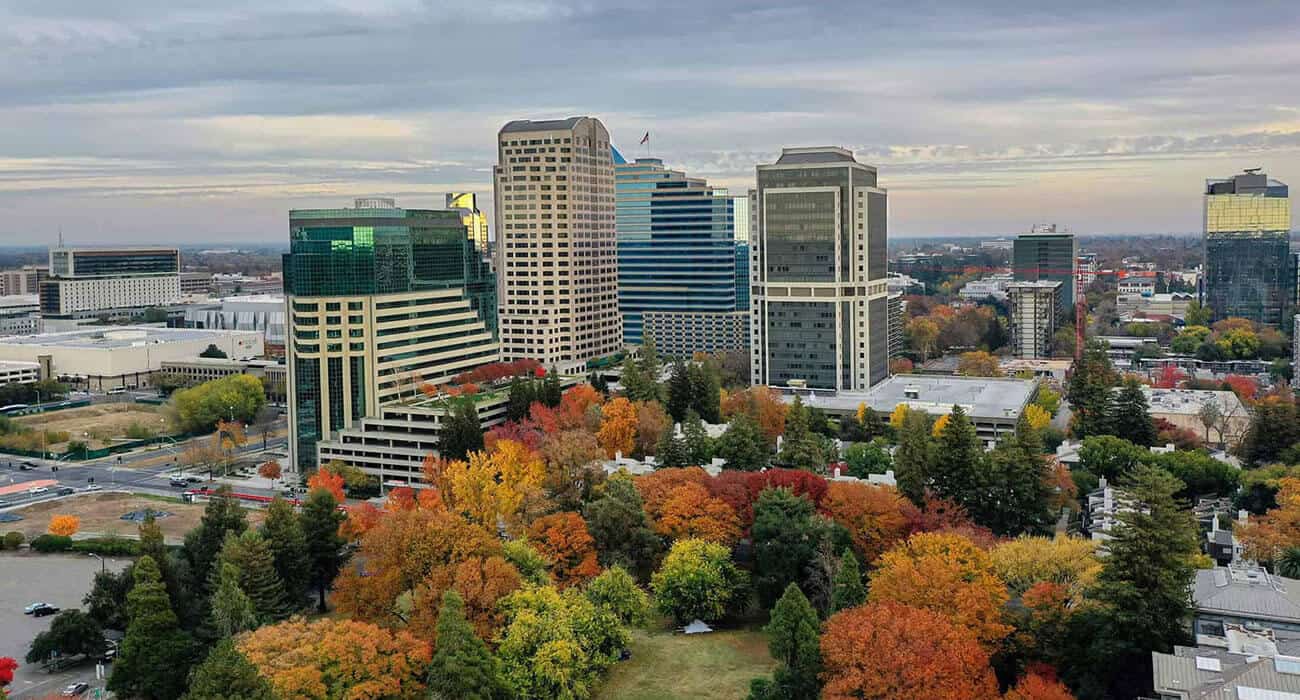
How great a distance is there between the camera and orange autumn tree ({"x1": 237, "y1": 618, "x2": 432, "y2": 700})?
95.8 feet

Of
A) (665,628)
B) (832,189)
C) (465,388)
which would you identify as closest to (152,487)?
(465,388)

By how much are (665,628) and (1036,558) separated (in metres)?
12.1

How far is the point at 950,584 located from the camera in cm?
3112

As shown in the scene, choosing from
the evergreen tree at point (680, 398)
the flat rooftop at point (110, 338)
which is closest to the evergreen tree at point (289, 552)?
the evergreen tree at point (680, 398)

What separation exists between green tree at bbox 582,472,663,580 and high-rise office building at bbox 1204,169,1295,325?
105 m

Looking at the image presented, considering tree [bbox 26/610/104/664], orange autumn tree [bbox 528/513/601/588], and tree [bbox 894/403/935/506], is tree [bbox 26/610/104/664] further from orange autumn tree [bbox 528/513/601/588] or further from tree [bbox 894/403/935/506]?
tree [bbox 894/403/935/506]

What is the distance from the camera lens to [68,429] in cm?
7912

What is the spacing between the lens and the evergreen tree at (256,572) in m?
36.8

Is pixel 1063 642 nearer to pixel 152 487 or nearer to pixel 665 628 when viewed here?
pixel 665 628

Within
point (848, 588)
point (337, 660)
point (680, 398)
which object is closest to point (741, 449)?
point (680, 398)

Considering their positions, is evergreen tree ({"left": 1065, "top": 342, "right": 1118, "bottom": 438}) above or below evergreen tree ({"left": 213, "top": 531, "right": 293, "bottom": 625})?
above

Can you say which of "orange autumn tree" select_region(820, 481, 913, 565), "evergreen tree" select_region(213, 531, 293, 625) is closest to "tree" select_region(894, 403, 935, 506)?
"orange autumn tree" select_region(820, 481, 913, 565)

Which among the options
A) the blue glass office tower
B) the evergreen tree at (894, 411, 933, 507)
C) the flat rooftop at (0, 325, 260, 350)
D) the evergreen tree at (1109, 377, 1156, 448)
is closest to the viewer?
the evergreen tree at (894, 411, 933, 507)

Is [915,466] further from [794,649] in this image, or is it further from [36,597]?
[36,597]
